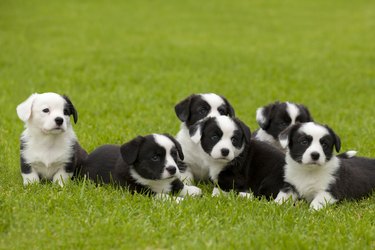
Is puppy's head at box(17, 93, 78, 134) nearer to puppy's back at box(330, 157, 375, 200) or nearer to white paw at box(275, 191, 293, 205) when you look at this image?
white paw at box(275, 191, 293, 205)

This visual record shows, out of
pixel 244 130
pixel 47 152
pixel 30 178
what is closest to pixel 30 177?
pixel 30 178

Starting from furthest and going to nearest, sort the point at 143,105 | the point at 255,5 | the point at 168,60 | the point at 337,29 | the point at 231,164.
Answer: the point at 255,5 → the point at 337,29 → the point at 168,60 → the point at 143,105 → the point at 231,164

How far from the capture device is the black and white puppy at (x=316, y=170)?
7141 millimetres

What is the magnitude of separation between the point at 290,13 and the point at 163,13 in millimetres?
5067

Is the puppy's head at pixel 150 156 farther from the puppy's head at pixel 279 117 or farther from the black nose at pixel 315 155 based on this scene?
the puppy's head at pixel 279 117

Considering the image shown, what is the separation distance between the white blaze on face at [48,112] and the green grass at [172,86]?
63 cm

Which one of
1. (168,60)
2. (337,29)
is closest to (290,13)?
(337,29)

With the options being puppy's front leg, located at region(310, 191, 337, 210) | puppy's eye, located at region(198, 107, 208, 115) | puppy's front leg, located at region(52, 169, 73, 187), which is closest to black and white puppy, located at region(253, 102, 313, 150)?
puppy's eye, located at region(198, 107, 208, 115)

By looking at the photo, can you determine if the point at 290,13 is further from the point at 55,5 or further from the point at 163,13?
the point at 55,5

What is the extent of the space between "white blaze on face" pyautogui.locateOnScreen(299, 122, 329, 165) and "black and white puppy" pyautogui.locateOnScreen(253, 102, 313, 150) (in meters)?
1.13

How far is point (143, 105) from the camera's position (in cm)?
1244

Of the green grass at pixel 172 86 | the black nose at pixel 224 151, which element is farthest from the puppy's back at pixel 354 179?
the black nose at pixel 224 151

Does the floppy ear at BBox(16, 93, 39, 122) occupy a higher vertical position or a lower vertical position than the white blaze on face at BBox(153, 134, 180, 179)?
higher

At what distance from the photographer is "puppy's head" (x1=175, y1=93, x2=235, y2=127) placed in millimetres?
8398
